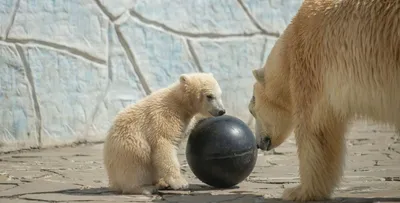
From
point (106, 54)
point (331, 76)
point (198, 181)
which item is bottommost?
point (198, 181)

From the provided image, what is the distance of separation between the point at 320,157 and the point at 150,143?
44.2 inches

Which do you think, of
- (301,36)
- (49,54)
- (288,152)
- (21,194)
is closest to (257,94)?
(301,36)

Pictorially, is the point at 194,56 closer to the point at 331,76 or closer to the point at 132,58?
the point at 132,58

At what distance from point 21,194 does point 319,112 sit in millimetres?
1933

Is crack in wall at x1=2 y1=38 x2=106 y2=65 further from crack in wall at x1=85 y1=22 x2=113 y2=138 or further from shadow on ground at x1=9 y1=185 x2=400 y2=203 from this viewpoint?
shadow on ground at x1=9 y1=185 x2=400 y2=203

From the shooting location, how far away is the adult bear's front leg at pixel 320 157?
4879 mm

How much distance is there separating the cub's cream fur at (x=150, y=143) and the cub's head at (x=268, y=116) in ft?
1.45

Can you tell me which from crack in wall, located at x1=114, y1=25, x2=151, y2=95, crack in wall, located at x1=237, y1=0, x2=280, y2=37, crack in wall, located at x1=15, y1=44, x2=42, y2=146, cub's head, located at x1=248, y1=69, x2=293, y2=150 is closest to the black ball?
cub's head, located at x1=248, y1=69, x2=293, y2=150

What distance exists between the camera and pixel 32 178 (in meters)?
6.35

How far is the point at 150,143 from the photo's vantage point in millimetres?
5508

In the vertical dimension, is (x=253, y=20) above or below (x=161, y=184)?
above

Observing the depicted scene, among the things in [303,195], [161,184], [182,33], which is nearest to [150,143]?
[161,184]

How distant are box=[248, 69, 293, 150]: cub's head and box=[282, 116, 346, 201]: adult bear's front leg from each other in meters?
0.44

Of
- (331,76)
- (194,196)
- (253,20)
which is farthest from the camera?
(253,20)
